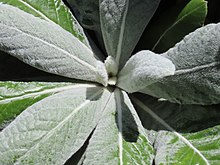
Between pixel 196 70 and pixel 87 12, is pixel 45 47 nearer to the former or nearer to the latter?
pixel 87 12

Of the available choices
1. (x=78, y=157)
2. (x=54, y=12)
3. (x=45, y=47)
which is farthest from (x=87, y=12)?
(x=78, y=157)

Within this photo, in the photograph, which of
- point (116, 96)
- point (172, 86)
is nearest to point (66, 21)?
point (116, 96)

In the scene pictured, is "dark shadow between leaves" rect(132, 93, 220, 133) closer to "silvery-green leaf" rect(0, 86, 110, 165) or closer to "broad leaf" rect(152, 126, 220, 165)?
"broad leaf" rect(152, 126, 220, 165)

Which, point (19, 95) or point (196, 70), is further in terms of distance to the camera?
point (19, 95)

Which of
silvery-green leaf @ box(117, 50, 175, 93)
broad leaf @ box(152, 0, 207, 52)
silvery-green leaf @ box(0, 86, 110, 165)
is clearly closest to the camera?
silvery-green leaf @ box(117, 50, 175, 93)

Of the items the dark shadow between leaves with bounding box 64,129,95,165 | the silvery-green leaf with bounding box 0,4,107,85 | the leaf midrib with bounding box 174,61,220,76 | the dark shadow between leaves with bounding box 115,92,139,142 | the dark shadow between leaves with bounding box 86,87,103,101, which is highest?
the silvery-green leaf with bounding box 0,4,107,85

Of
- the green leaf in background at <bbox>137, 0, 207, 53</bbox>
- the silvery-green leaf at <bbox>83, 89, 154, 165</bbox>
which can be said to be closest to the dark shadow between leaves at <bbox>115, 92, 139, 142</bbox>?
the silvery-green leaf at <bbox>83, 89, 154, 165</bbox>

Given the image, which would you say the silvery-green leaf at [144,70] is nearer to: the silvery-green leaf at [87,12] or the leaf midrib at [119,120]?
the leaf midrib at [119,120]
